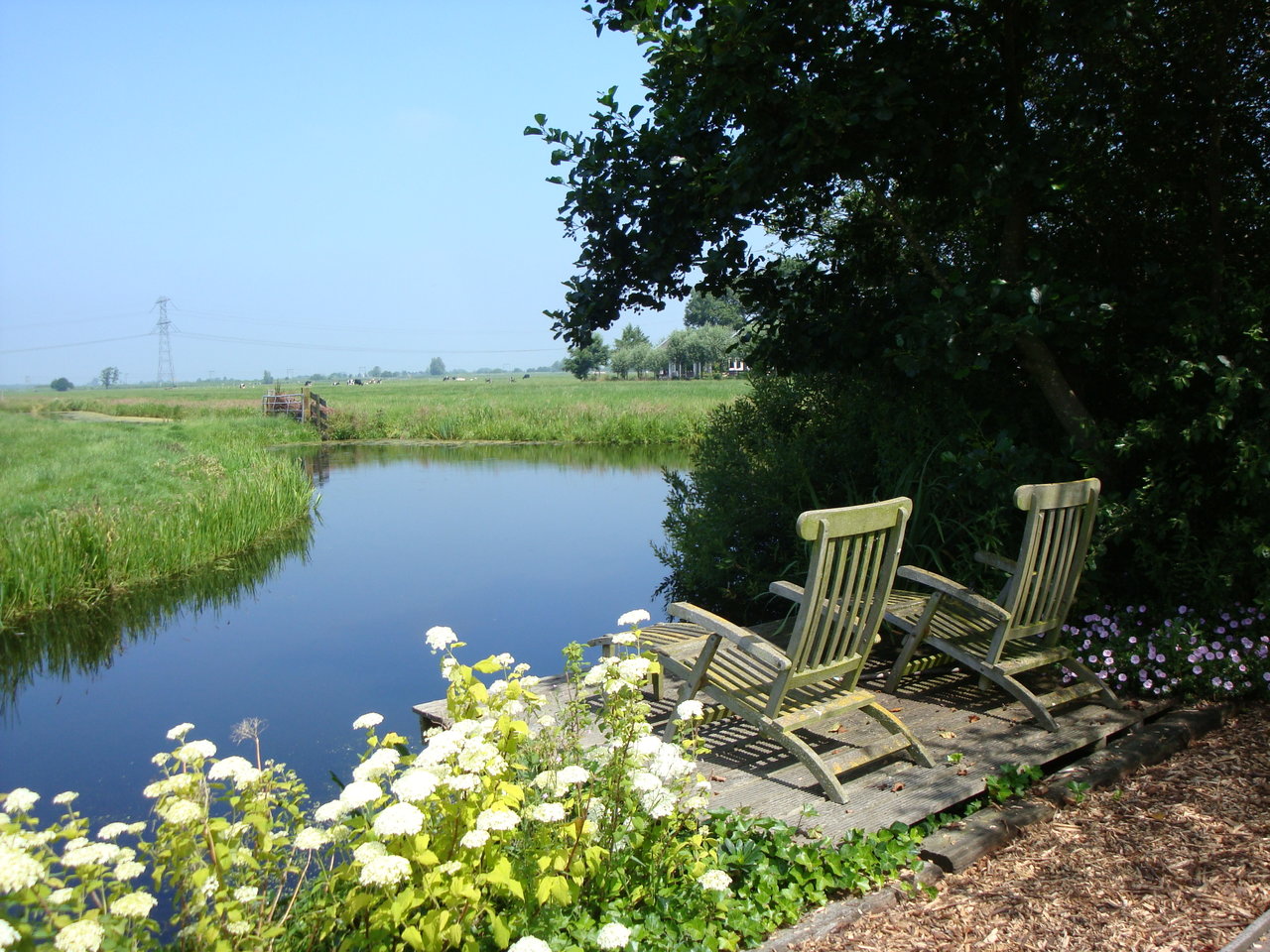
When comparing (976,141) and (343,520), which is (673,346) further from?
(976,141)

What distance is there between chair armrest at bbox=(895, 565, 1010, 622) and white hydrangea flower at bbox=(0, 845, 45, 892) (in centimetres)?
326

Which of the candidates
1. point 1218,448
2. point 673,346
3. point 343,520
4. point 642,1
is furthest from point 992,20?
point 673,346

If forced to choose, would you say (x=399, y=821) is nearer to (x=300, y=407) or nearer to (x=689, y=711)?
(x=689, y=711)

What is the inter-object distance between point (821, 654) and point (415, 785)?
78.9 inches

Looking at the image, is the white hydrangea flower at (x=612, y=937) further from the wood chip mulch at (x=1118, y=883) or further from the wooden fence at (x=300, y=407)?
the wooden fence at (x=300, y=407)

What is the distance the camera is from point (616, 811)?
8.42ft

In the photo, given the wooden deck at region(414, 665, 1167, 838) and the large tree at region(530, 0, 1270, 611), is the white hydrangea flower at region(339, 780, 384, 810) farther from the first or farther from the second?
the large tree at region(530, 0, 1270, 611)

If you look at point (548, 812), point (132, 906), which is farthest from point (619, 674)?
point (132, 906)

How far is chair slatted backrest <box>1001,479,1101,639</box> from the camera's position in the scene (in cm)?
393

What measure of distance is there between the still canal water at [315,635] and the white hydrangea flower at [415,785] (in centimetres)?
278

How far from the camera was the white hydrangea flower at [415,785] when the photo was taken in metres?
1.94

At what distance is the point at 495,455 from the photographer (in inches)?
949

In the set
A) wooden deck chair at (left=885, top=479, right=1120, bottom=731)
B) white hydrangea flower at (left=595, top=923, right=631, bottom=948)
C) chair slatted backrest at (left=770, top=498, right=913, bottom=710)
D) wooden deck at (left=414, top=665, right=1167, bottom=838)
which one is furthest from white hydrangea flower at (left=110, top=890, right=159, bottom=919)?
wooden deck chair at (left=885, top=479, right=1120, bottom=731)

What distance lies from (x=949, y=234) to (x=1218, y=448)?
2755 millimetres
